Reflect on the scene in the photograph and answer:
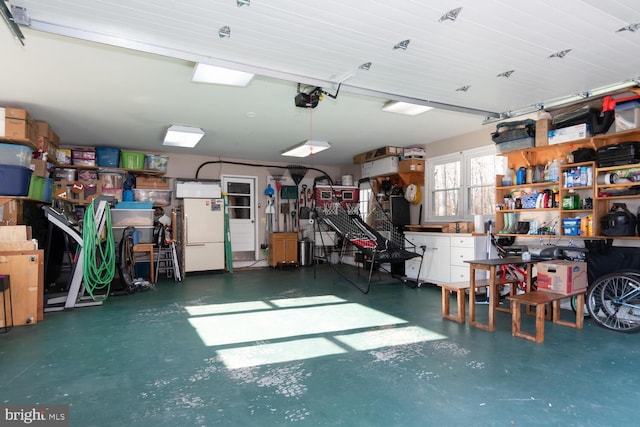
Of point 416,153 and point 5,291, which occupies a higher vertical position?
point 416,153

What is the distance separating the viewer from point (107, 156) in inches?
279

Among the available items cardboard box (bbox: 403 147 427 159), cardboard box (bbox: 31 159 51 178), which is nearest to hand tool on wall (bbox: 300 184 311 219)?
cardboard box (bbox: 403 147 427 159)

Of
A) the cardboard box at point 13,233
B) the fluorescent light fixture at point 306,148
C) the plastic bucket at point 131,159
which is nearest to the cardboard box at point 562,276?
the fluorescent light fixture at point 306,148

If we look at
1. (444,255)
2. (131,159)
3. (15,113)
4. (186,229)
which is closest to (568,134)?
(444,255)

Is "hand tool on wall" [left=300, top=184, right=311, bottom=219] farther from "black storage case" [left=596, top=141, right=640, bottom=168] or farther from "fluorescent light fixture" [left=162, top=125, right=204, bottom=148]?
"black storage case" [left=596, top=141, right=640, bottom=168]

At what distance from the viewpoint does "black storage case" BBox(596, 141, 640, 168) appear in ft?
12.8

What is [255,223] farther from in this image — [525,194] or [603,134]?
[603,134]

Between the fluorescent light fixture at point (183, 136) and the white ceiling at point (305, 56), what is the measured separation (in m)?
0.29

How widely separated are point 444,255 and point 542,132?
7.45 feet

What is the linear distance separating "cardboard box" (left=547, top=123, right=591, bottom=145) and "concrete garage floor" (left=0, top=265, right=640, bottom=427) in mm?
2209

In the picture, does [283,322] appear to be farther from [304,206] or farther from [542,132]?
[304,206]

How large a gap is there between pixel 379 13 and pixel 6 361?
400 centimetres

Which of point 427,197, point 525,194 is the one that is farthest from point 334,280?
point 525,194

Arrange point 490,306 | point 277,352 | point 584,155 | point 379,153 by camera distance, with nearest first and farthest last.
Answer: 1. point 277,352
2. point 490,306
3. point 584,155
4. point 379,153
